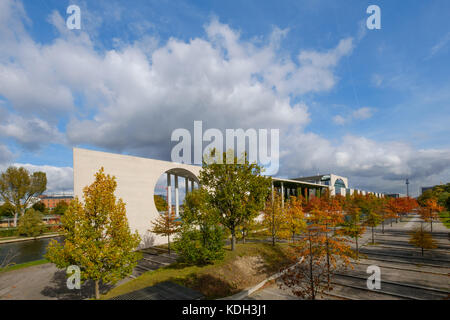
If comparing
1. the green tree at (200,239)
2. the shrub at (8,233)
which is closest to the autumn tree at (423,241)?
the green tree at (200,239)

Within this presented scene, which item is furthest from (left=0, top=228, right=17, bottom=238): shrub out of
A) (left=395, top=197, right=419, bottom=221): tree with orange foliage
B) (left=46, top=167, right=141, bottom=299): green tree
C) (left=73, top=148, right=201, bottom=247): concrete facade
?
(left=395, top=197, right=419, bottom=221): tree with orange foliage

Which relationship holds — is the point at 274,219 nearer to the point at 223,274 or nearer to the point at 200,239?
the point at 200,239

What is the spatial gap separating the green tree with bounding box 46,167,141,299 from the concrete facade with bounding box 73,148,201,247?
38.7 ft

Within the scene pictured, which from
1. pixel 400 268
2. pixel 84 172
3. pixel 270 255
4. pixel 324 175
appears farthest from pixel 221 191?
pixel 324 175

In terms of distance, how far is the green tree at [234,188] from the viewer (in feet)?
65.5

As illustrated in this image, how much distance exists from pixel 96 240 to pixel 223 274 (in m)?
8.95

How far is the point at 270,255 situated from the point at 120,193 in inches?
691

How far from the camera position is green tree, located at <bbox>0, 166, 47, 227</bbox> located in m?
51.6

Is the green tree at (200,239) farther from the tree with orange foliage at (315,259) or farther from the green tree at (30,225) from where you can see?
the green tree at (30,225)

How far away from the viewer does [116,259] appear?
11.6 m

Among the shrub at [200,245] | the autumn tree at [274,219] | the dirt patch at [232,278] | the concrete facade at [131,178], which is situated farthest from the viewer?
the autumn tree at [274,219]

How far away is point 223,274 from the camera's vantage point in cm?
1579

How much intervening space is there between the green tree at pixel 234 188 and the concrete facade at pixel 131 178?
950 cm
